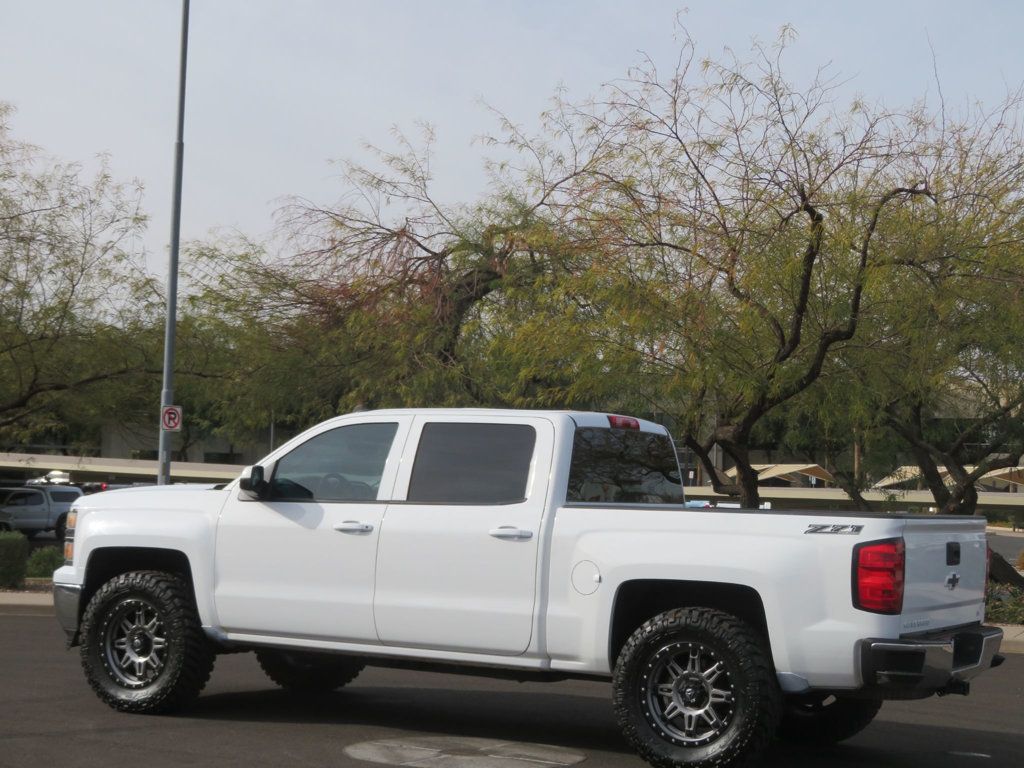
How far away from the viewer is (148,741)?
7.93m

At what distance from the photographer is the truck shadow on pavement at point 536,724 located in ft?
27.0

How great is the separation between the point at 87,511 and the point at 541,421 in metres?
3.32

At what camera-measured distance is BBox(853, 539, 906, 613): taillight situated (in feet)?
22.2

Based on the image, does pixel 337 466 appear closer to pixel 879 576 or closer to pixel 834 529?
pixel 834 529

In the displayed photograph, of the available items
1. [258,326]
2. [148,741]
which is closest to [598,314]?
[258,326]

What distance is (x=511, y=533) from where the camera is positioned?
25.5 feet

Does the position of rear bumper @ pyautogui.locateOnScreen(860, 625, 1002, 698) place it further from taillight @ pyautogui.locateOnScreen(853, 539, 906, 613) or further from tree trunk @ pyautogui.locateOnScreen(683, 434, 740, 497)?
tree trunk @ pyautogui.locateOnScreen(683, 434, 740, 497)

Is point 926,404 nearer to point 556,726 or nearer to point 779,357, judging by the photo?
point 779,357

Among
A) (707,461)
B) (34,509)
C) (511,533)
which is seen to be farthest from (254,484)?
(34,509)

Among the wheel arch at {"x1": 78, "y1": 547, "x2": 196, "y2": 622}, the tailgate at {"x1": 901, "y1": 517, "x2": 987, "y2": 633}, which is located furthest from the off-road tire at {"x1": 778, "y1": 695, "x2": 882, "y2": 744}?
the wheel arch at {"x1": 78, "y1": 547, "x2": 196, "y2": 622}

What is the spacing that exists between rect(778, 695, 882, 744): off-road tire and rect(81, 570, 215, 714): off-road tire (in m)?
3.78

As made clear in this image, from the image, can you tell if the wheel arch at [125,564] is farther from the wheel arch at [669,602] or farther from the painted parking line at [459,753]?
the wheel arch at [669,602]

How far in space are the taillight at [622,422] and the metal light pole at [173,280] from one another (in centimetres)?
1457

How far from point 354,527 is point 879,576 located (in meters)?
3.18
